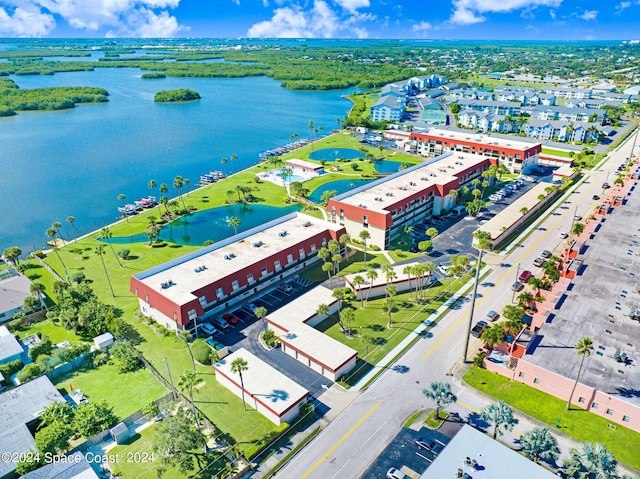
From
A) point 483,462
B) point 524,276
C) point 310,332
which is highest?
point 483,462

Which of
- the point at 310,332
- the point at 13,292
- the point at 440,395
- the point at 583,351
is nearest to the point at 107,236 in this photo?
the point at 13,292

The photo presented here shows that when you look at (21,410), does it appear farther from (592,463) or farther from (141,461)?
(592,463)

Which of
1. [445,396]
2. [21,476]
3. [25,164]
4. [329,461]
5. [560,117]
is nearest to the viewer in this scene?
[21,476]

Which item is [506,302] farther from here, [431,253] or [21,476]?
[21,476]

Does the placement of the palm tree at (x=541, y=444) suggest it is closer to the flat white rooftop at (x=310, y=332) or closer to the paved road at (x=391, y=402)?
the paved road at (x=391, y=402)

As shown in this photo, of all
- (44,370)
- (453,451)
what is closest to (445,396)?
(453,451)

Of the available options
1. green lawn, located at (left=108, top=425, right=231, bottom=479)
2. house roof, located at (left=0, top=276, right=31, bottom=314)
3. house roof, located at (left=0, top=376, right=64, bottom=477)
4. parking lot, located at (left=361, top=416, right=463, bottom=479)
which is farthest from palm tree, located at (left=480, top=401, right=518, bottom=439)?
house roof, located at (left=0, top=276, right=31, bottom=314)
